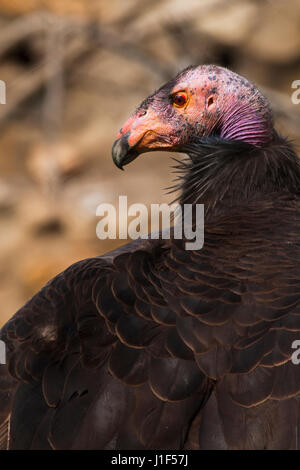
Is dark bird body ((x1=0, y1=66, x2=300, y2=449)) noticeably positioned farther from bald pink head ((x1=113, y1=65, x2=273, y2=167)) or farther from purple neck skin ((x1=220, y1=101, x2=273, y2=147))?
bald pink head ((x1=113, y1=65, x2=273, y2=167))

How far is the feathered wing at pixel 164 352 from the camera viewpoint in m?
2.18

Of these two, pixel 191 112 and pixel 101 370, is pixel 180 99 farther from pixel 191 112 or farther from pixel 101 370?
pixel 101 370

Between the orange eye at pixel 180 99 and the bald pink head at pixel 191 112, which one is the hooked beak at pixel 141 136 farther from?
the orange eye at pixel 180 99

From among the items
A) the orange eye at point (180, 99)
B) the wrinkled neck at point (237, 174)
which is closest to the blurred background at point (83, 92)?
the orange eye at point (180, 99)

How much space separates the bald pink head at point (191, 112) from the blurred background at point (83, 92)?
6368mm

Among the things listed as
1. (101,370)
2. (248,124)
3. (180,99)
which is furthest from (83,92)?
(101,370)

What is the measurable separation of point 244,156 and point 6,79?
8403 millimetres

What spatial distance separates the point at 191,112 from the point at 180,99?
0.29ft

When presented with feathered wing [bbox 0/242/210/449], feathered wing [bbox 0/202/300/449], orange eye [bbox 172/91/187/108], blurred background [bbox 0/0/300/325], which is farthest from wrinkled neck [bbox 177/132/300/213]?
blurred background [bbox 0/0/300/325]

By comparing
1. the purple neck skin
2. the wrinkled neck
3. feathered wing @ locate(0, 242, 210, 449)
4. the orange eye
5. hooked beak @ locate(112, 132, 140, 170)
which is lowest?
feathered wing @ locate(0, 242, 210, 449)

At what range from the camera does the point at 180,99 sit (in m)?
3.56

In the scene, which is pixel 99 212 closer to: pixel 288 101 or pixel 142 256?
pixel 288 101

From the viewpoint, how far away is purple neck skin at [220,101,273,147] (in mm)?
3359

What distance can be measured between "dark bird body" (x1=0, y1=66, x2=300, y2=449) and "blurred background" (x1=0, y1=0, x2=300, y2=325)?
7331 mm
